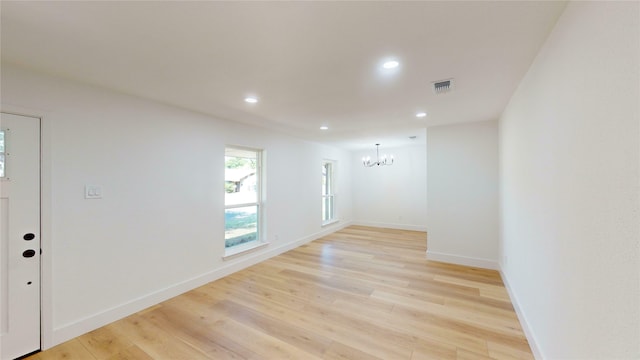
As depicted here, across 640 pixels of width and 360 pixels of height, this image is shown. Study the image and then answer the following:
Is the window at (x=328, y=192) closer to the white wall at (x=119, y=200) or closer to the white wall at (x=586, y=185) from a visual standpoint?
the white wall at (x=119, y=200)

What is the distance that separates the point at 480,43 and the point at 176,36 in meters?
1.99

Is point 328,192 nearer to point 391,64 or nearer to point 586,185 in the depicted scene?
point 391,64

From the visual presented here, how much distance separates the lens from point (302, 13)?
1.38 meters

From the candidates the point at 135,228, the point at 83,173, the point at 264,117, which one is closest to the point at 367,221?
the point at 264,117

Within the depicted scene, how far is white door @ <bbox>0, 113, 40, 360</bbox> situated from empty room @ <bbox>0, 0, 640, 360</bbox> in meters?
0.01

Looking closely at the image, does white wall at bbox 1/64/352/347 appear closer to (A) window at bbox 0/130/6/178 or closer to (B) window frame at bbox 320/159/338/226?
(A) window at bbox 0/130/6/178

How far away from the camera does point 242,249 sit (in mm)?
4148

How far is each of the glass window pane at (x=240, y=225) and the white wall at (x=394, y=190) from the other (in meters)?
4.03

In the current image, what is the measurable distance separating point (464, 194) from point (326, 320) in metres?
3.03

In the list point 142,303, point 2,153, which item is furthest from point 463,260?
point 2,153

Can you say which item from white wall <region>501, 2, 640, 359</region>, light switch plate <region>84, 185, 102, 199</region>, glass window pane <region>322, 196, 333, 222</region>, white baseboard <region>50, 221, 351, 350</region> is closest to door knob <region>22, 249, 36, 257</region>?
light switch plate <region>84, 185, 102, 199</region>

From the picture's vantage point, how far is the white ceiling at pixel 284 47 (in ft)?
4.49

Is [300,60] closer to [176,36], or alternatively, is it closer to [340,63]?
[340,63]

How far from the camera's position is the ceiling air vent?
2.32 meters
